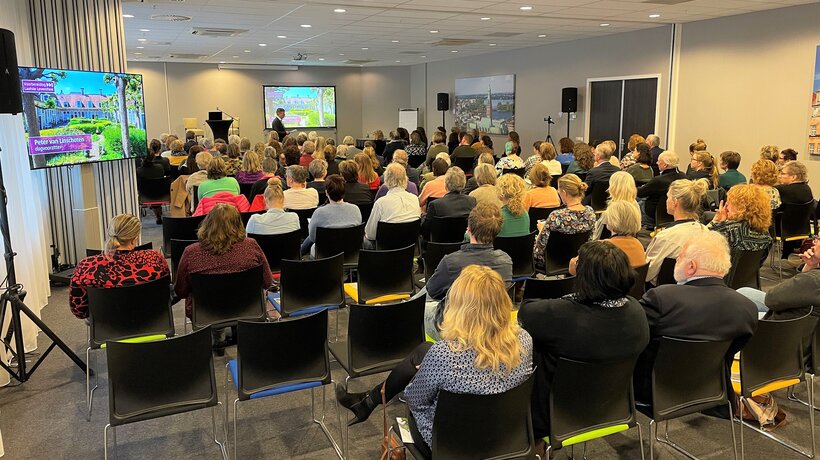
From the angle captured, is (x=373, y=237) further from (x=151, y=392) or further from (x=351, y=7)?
(x=351, y=7)

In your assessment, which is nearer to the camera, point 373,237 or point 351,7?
point 373,237

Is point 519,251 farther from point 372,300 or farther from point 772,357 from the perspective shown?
point 772,357

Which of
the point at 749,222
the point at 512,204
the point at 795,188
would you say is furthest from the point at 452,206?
the point at 795,188

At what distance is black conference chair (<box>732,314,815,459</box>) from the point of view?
293 centimetres

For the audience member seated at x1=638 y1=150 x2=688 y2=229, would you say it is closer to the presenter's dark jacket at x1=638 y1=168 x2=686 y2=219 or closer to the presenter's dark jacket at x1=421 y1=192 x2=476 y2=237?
the presenter's dark jacket at x1=638 y1=168 x2=686 y2=219

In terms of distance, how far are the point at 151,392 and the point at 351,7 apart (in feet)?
22.5

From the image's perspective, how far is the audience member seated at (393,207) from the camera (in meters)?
5.53

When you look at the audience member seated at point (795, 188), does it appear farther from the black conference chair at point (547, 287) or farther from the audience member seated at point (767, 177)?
the black conference chair at point (547, 287)

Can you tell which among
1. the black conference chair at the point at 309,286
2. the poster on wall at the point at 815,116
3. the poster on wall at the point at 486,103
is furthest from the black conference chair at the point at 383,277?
the poster on wall at the point at 486,103

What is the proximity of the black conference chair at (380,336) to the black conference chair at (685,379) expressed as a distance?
48.7 inches

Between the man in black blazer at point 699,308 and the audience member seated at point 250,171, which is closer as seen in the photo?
the man in black blazer at point 699,308

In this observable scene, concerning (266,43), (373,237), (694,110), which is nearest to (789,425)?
(373,237)

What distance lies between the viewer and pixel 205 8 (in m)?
8.54

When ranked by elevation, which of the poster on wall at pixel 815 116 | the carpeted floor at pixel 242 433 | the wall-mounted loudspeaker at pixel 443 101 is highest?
the wall-mounted loudspeaker at pixel 443 101
